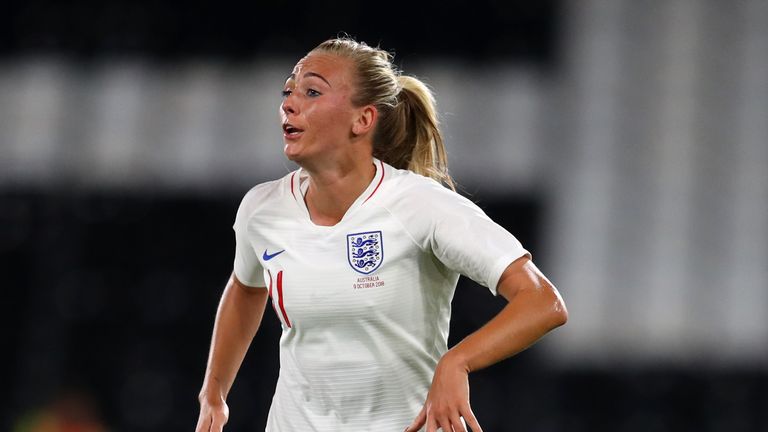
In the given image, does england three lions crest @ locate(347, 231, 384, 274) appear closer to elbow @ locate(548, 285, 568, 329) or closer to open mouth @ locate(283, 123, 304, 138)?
open mouth @ locate(283, 123, 304, 138)

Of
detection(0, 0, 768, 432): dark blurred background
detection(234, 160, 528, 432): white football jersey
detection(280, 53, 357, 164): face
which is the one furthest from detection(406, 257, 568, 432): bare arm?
detection(0, 0, 768, 432): dark blurred background

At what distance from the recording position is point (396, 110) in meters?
2.50

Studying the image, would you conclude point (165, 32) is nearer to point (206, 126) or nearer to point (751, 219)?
point (206, 126)

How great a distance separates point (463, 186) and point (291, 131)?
4.39 m

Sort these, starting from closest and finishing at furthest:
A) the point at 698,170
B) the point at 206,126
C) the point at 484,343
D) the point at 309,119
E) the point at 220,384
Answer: the point at 484,343, the point at 309,119, the point at 220,384, the point at 698,170, the point at 206,126

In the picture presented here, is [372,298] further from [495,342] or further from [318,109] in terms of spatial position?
A: [318,109]

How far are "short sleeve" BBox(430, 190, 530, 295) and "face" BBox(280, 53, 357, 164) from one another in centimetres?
28

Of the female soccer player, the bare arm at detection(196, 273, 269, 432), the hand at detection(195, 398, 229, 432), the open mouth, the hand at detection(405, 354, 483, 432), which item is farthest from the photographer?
the bare arm at detection(196, 273, 269, 432)

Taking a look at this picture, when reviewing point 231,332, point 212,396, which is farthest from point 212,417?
point 231,332

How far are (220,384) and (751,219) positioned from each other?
5025 mm

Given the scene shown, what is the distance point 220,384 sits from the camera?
2574mm

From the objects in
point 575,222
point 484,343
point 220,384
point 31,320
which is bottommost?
point 31,320

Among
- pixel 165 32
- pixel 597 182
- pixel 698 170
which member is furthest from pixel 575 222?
pixel 165 32

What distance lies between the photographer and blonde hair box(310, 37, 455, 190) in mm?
2430
